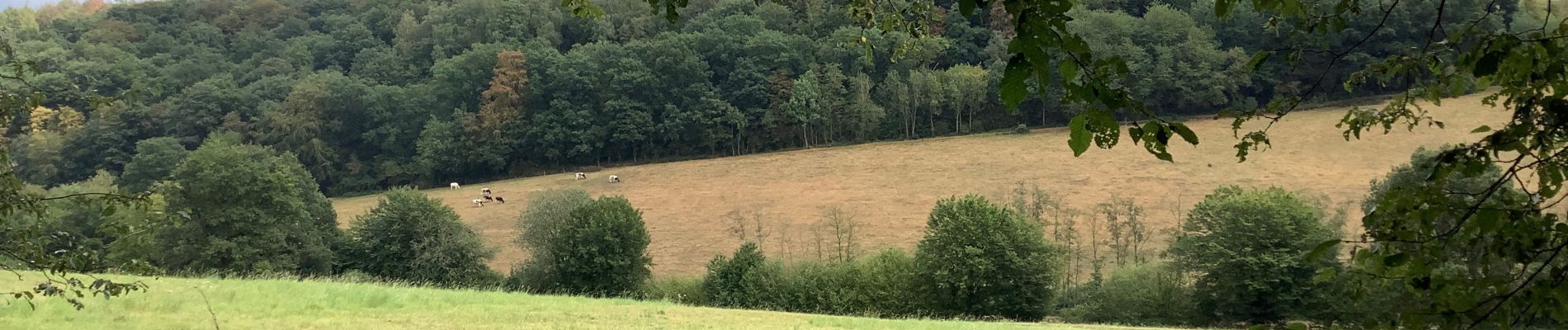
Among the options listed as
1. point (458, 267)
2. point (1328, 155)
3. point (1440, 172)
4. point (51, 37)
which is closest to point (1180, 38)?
point (1328, 155)

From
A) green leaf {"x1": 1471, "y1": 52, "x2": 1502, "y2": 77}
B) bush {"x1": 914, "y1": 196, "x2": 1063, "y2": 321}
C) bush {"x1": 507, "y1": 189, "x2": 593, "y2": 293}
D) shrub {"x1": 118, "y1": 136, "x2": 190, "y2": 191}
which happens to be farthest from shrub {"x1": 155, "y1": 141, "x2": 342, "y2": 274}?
green leaf {"x1": 1471, "y1": 52, "x2": 1502, "y2": 77}

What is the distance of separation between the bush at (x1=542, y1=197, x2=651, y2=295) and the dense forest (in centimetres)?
2887

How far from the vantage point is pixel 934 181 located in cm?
4456

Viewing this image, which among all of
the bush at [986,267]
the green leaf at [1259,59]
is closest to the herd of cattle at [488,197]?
the bush at [986,267]

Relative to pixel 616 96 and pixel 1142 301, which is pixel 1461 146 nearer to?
pixel 1142 301

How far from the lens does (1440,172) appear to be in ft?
6.91

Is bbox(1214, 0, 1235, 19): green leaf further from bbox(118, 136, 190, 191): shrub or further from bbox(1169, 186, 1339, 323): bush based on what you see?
bbox(118, 136, 190, 191): shrub

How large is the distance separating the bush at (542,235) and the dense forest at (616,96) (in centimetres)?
2587

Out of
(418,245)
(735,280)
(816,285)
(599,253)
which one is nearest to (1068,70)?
(816,285)

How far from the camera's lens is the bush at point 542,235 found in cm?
3038

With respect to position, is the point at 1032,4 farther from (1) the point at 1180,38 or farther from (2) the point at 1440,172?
(1) the point at 1180,38

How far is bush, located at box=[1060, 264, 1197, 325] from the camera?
25234 mm

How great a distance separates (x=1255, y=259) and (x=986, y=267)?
7090mm

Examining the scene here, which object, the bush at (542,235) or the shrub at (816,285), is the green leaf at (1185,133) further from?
the bush at (542,235)
